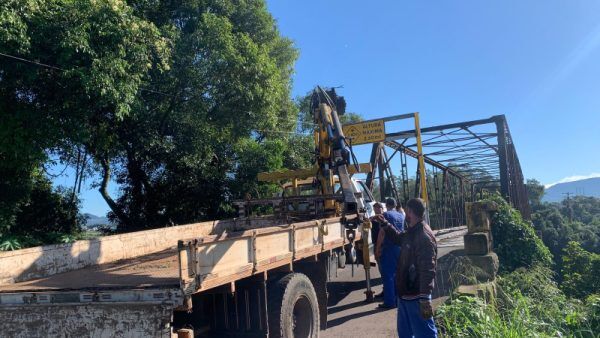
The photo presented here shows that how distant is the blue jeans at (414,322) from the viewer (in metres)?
4.41

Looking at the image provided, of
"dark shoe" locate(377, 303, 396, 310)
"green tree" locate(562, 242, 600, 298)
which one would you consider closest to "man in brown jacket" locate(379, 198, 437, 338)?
"dark shoe" locate(377, 303, 396, 310)

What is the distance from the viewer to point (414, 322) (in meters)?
4.48

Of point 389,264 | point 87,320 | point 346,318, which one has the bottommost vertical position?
point 346,318

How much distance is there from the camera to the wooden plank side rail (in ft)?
11.5

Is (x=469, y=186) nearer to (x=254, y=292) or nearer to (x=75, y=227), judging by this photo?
(x=75, y=227)

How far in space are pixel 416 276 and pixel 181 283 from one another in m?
2.25

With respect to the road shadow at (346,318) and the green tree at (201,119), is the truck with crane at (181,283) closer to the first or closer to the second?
the road shadow at (346,318)

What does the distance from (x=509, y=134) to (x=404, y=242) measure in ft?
44.4

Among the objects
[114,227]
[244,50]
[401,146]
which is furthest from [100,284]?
[401,146]

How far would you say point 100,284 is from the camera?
398cm

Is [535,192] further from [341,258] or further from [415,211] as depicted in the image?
[415,211]

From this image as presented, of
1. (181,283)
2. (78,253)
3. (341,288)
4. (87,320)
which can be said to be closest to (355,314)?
(341,288)

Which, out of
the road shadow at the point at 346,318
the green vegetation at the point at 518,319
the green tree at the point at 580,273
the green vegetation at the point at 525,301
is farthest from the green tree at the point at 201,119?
the green tree at the point at 580,273

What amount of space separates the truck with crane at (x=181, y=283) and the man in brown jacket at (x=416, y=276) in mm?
1212
